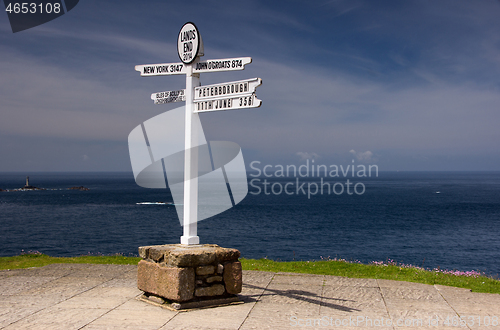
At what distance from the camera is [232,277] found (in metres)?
7.01

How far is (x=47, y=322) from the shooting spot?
19.5ft

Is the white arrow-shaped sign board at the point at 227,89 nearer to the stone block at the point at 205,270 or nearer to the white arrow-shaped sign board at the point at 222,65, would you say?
the white arrow-shaped sign board at the point at 222,65

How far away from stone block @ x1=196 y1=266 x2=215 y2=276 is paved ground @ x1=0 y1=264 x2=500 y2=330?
1.93 feet

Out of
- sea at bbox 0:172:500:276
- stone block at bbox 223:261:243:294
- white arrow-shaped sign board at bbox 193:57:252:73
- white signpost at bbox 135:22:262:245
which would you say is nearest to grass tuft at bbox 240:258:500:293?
stone block at bbox 223:261:243:294

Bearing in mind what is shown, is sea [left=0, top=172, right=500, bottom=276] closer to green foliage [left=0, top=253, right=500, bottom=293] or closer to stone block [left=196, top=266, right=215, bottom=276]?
green foliage [left=0, top=253, right=500, bottom=293]

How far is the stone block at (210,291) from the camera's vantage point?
6.72 metres

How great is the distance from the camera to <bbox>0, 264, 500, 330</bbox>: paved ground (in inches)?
234

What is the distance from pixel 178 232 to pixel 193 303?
43.6 metres

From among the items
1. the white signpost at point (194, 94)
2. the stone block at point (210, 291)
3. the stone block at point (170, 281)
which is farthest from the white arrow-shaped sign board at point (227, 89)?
the stone block at point (210, 291)

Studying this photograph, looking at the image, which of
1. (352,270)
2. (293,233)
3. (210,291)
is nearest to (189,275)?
(210,291)

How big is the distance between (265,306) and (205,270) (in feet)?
3.92

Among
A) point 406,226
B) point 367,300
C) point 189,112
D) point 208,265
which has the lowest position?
point 406,226

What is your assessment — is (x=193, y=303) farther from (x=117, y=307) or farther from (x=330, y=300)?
(x=330, y=300)

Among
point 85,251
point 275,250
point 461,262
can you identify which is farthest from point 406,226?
point 85,251
